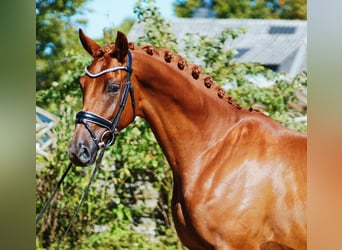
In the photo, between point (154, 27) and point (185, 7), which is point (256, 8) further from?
point (154, 27)

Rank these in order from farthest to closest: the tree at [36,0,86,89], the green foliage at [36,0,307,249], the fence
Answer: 1. the tree at [36,0,86,89]
2. the fence
3. the green foliage at [36,0,307,249]

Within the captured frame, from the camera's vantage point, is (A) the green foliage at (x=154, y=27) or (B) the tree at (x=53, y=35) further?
(B) the tree at (x=53, y=35)

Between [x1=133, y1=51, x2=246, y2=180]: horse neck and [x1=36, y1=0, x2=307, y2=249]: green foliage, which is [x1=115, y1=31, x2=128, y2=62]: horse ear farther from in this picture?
[x1=36, y1=0, x2=307, y2=249]: green foliage

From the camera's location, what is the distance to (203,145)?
251cm

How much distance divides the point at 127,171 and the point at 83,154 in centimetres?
233

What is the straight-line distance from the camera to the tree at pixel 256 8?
855cm

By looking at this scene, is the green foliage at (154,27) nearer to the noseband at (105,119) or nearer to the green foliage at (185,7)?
the noseband at (105,119)

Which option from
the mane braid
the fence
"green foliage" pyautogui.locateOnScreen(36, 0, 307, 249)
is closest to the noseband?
the mane braid

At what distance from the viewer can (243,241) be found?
2365mm

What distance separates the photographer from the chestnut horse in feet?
7.79

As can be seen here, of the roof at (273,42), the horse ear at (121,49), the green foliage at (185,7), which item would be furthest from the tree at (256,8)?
the horse ear at (121,49)

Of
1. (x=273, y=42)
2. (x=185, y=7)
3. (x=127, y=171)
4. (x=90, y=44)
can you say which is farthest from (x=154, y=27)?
(x=273, y=42)

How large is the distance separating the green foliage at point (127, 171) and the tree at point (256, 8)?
134 inches

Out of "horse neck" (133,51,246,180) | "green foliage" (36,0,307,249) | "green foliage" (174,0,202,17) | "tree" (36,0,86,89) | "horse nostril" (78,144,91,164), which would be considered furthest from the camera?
"green foliage" (174,0,202,17)
